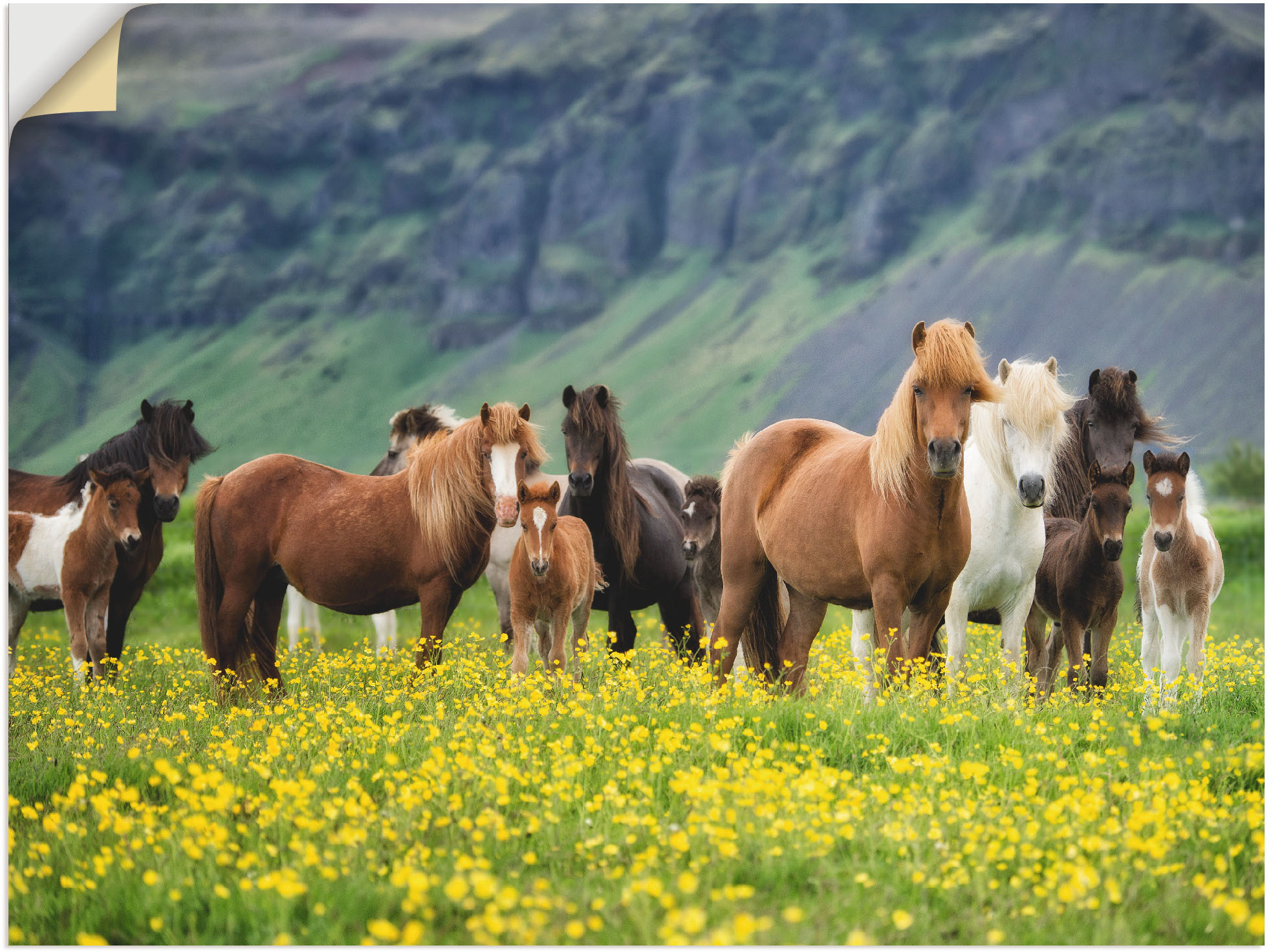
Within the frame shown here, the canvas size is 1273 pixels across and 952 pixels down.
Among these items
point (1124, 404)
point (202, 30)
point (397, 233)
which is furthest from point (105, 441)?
point (397, 233)

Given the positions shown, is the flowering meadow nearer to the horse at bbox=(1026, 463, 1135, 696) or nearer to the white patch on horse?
the horse at bbox=(1026, 463, 1135, 696)

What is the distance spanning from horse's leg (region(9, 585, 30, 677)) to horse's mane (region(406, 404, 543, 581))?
4.81 m

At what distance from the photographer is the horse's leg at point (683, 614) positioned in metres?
10.5

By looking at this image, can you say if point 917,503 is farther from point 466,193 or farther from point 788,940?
point 466,193

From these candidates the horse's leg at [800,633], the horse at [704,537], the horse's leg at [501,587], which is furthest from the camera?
the horse's leg at [501,587]

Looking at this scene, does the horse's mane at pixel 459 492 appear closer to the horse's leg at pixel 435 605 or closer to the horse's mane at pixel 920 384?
the horse's leg at pixel 435 605

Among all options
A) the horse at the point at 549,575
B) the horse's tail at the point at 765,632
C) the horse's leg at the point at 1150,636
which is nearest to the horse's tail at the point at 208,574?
the horse at the point at 549,575

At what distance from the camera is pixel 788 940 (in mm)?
3834

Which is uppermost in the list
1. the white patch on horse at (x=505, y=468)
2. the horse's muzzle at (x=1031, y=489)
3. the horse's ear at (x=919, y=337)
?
the horse's ear at (x=919, y=337)

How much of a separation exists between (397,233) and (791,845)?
9123 centimetres

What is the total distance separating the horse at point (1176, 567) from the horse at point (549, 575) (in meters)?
4.36

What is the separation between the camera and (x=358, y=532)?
7961 mm

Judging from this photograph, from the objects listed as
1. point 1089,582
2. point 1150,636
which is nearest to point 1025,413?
point 1089,582

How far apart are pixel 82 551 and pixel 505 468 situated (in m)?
4.50
